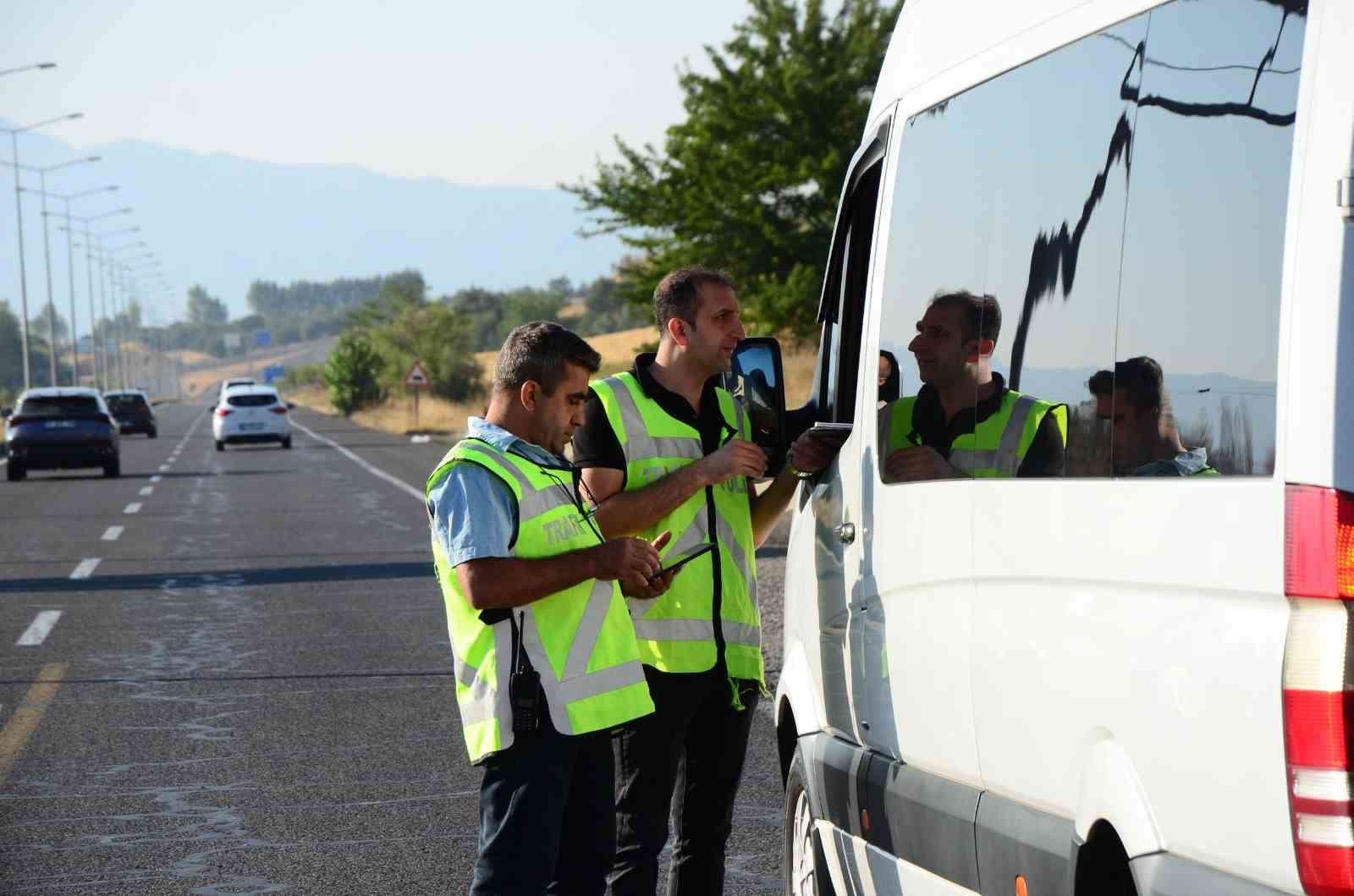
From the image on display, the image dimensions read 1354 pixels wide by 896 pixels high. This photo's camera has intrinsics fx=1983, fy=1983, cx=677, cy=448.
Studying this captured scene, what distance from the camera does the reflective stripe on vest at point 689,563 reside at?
5.03 metres

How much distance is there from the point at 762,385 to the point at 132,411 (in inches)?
2231

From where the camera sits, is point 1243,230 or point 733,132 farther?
point 733,132

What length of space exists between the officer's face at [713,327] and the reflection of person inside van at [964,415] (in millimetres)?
630

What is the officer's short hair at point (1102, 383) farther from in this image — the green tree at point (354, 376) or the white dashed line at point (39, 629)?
the green tree at point (354, 376)

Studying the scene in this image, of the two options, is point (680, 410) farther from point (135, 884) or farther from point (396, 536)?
point (396, 536)

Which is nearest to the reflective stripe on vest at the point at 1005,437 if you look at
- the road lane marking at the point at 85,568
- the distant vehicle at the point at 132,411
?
the road lane marking at the point at 85,568

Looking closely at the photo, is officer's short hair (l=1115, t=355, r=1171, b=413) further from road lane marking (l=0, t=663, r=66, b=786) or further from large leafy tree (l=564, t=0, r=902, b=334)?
large leafy tree (l=564, t=0, r=902, b=334)

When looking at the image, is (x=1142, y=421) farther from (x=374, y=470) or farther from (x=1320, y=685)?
(x=374, y=470)

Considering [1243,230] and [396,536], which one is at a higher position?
[1243,230]

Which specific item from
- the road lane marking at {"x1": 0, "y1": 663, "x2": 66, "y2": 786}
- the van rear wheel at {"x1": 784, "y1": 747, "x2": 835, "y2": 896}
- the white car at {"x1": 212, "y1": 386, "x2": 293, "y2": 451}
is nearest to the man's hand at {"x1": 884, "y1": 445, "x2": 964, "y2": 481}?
the van rear wheel at {"x1": 784, "y1": 747, "x2": 835, "y2": 896}

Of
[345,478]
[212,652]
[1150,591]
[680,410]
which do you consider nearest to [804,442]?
[680,410]

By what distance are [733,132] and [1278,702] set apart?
40502mm

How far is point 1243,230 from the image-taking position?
3025 mm

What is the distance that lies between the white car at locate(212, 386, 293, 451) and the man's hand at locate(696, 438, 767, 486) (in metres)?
41.7
